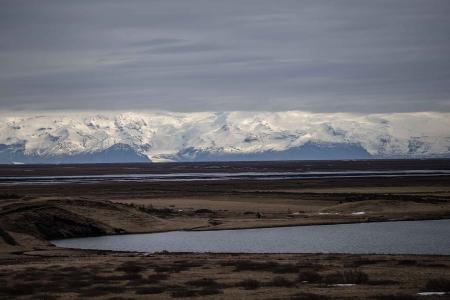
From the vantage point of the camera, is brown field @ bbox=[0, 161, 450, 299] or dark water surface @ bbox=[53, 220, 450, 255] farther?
dark water surface @ bbox=[53, 220, 450, 255]

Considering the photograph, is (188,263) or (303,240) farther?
(303,240)

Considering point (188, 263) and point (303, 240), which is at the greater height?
point (188, 263)

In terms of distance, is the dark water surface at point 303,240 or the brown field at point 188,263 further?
the dark water surface at point 303,240

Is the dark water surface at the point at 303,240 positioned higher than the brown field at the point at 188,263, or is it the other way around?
the brown field at the point at 188,263

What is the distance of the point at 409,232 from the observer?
203ft

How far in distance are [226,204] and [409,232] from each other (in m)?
37.7

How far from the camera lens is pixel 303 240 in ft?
192

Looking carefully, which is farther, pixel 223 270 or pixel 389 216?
pixel 389 216

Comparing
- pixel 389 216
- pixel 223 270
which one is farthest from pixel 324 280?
pixel 389 216

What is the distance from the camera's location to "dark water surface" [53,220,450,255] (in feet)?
174

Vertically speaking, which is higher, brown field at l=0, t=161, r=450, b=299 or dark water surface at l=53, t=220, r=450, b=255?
brown field at l=0, t=161, r=450, b=299

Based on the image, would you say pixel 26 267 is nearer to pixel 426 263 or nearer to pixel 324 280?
pixel 324 280

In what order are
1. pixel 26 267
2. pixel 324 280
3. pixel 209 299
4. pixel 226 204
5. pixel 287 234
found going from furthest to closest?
pixel 226 204 → pixel 287 234 → pixel 26 267 → pixel 324 280 → pixel 209 299

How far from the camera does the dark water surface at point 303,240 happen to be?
53094mm
